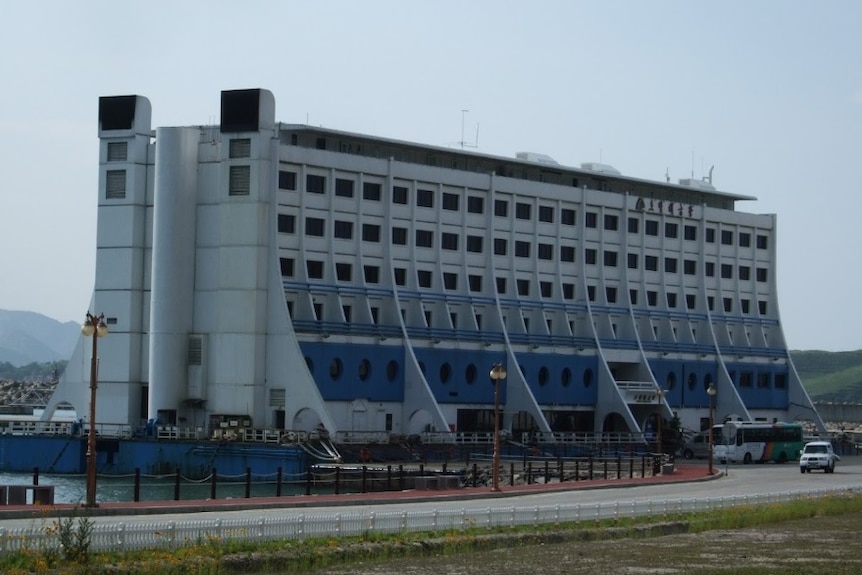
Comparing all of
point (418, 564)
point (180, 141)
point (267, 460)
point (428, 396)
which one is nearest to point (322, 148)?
point (180, 141)

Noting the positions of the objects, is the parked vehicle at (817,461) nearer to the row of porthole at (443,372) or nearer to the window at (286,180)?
the row of porthole at (443,372)

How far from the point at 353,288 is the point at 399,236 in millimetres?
5014

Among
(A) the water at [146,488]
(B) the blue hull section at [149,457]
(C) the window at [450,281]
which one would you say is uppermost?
(C) the window at [450,281]

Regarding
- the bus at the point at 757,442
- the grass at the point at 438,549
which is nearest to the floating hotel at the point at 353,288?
the bus at the point at 757,442

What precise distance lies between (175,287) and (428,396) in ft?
48.2

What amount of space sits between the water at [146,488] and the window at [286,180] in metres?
16.6

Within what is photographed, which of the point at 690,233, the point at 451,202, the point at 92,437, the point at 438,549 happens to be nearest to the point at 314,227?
the point at 451,202

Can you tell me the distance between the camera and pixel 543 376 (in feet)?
327

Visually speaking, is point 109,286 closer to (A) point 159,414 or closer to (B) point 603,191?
(A) point 159,414

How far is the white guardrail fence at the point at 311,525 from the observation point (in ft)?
106

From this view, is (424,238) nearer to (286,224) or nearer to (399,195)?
(399,195)

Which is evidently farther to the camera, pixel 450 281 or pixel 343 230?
pixel 450 281

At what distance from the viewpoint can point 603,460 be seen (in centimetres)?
7762

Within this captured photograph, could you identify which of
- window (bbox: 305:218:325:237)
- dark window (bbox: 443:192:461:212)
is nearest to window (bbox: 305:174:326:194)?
window (bbox: 305:218:325:237)
